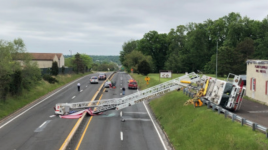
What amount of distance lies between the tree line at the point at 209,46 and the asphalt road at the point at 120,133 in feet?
86.8

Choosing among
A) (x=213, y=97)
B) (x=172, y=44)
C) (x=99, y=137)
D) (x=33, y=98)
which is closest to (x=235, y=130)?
(x=213, y=97)

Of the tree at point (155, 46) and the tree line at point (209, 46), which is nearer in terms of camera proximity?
the tree line at point (209, 46)

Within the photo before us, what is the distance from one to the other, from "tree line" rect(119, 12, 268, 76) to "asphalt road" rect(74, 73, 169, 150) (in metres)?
26.5

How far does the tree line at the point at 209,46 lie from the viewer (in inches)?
2442

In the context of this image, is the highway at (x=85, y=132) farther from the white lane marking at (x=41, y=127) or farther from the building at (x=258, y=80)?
the building at (x=258, y=80)

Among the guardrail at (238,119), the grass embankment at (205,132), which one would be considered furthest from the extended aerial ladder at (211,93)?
the grass embankment at (205,132)

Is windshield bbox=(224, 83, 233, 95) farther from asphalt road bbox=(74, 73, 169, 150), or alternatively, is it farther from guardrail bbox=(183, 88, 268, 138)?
asphalt road bbox=(74, 73, 169, 150)

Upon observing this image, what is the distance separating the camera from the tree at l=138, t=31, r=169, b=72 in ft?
352

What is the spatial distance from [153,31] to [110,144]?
314 ft

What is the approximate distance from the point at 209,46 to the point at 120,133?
252ft

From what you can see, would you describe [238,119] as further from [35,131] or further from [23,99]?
[23,99]

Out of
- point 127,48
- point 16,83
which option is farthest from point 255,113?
point 127,48

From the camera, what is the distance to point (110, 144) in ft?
52.5

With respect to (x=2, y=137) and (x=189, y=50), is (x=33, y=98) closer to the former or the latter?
(x=2, y=137)
